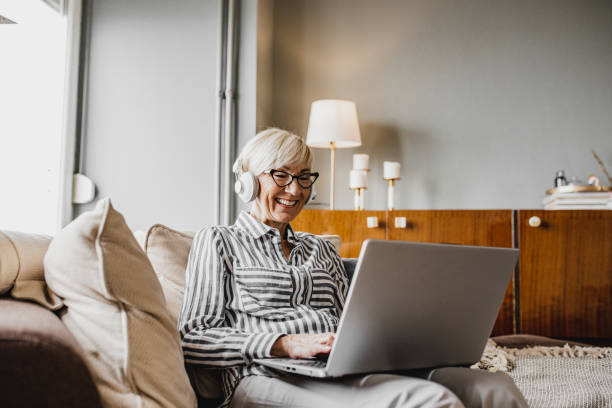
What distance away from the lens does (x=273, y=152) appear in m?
1.46

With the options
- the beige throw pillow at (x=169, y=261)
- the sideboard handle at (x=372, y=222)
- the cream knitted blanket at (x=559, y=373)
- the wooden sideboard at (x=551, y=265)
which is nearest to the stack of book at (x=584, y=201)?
the wooden sideboard at (x=551, y=265)

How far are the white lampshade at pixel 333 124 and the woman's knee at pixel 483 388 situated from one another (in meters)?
2.00

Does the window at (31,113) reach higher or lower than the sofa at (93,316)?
higher

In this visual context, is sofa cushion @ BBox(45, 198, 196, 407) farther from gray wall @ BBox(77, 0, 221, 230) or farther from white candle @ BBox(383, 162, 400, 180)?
white candle @ BBox(383, 162, 400, 180)

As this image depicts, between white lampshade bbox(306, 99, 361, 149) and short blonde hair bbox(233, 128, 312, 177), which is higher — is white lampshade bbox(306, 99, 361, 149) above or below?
above

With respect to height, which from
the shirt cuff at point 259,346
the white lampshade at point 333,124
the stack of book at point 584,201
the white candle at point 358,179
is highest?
the white lampshade at point 333,124

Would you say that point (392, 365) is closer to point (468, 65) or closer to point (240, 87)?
point (240, 87)

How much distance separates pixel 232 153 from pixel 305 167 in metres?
1.47

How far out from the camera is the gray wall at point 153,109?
2.93m

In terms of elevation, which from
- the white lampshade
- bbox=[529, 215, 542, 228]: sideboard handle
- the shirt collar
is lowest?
the shirt collar

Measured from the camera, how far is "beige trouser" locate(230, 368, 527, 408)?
0.92 metres

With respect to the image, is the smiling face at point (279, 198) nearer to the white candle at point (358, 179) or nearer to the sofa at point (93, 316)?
the sofa at point (93, 316)

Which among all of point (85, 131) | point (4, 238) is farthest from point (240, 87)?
point (4, 238)

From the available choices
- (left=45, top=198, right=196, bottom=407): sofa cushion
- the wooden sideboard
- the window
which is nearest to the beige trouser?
(left=45, top=198, right=196, bottom=407): sofa cushion
